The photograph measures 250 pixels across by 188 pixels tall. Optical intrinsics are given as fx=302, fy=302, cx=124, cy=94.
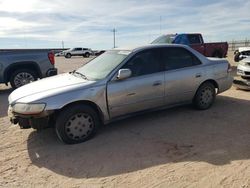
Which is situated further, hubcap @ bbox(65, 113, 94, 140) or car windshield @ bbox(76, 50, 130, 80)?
car windshield @ bbox(76, 50, 130, 80)

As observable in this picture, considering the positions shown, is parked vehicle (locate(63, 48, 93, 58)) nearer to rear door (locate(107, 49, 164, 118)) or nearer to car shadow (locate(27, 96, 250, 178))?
car shadow (locate(27, 96, 250, 178))

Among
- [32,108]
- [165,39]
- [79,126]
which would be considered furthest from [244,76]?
[165,39]

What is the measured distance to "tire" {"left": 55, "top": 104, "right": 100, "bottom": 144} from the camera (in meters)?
4.82

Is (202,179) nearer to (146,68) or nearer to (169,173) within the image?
(169,173)

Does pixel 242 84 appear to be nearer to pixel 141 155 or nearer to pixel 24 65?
pixel 141 155

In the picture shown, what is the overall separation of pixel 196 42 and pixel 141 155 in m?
12.8

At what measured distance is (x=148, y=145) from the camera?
474cm

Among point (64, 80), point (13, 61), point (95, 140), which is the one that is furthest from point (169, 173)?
point (13, 61)

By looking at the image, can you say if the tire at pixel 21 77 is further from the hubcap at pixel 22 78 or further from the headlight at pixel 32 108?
the headlight at pixel 32 108

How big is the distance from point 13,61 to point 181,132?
6856mm

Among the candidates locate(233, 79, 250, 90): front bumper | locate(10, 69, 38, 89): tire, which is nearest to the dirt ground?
locate(233, 79, 250, 90): front bumper

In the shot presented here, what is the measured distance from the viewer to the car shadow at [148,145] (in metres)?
4.14

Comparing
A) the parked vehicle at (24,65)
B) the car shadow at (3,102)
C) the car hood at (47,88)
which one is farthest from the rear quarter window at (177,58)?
the parked vehicle at (24,65)

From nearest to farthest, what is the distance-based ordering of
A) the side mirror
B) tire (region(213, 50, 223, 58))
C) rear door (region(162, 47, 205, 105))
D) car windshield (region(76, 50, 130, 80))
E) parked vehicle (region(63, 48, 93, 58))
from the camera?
the side mirror, car windshield (region(76, 50, 130, 80)), rear door (region(162, 47, 205, 105)), tire (region(213, 50, 223, 58)), parked vehicle (region(63, 48, 93, 58))
